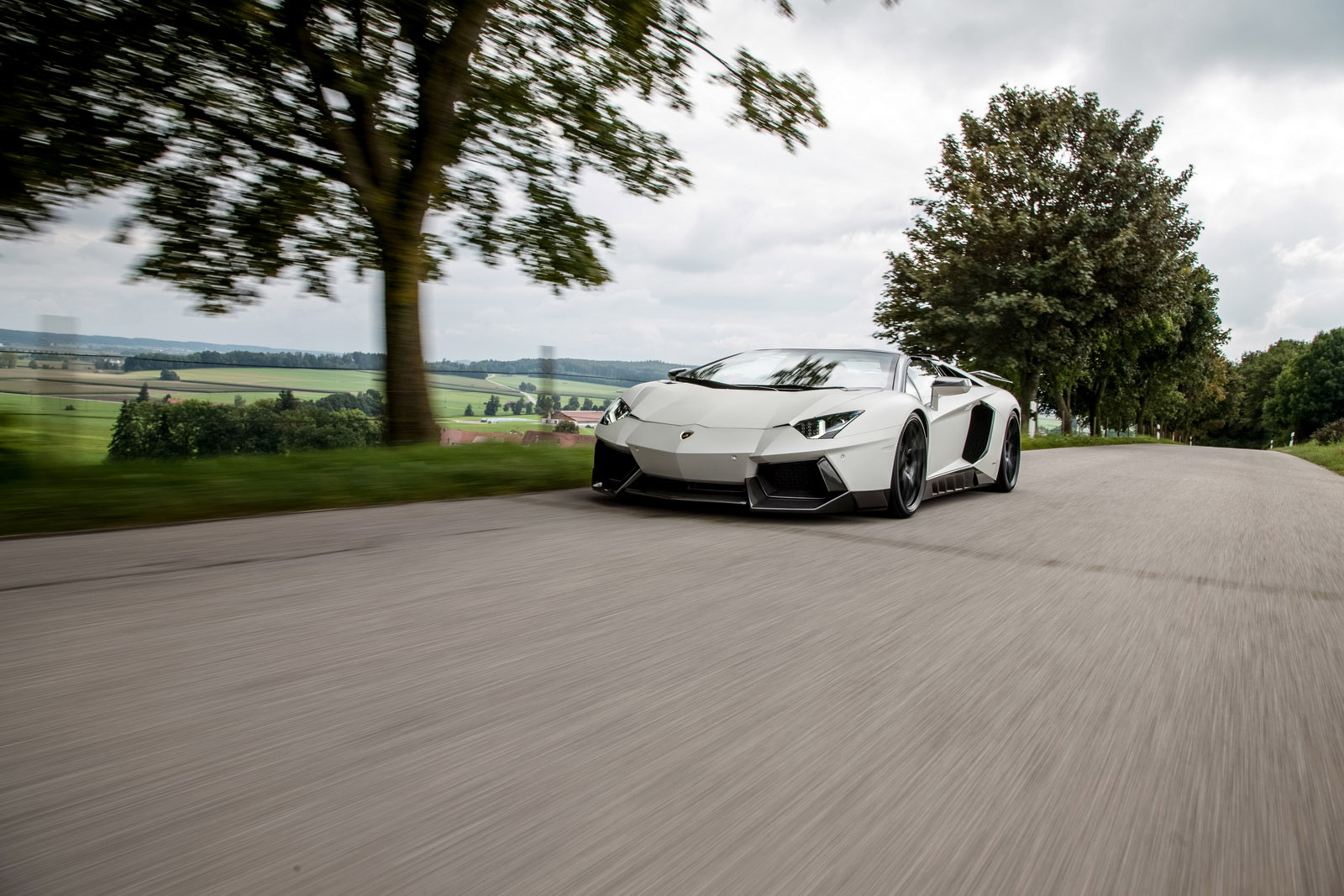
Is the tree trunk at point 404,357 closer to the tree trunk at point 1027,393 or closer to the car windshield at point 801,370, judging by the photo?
the car windshield at point 801,370

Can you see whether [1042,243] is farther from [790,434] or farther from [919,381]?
[790,434]

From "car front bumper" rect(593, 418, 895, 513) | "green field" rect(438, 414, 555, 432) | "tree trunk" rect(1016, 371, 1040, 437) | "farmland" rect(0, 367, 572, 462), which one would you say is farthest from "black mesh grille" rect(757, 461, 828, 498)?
"tree trunk" rect(1016, 371, 1040, 437)

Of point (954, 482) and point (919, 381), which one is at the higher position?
point (919, 381)

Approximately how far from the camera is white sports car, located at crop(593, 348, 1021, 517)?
5.81m

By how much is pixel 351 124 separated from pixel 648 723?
8.55 metres

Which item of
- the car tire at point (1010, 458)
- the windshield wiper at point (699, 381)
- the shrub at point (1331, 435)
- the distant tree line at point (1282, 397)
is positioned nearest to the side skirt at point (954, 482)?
the car tire at point (1010, 458)

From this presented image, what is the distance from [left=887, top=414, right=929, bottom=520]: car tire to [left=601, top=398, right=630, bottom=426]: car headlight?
6.09 feet

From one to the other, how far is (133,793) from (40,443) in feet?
18.5

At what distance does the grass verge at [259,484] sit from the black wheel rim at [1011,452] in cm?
390

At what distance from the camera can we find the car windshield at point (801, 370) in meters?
6.80

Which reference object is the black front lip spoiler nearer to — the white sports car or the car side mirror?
the white sports car

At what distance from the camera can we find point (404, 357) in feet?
29.9

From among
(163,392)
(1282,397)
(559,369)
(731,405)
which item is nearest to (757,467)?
(731,405)

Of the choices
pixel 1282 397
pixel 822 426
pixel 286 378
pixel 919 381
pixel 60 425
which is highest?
pixel 1282 397
